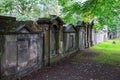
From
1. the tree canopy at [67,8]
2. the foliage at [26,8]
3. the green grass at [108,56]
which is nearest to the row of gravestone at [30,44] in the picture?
the tree canopy at [67,8]

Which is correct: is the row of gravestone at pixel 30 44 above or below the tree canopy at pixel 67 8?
below

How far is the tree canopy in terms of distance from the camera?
40.8ft

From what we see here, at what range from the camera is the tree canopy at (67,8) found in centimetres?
1242

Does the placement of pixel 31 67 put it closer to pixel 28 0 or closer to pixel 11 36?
pixel 11 36

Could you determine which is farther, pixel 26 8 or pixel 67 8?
pixel 26 8

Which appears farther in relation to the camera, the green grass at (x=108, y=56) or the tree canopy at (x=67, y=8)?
the green grass at (x=108, y=56)

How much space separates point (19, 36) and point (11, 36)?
68 cm

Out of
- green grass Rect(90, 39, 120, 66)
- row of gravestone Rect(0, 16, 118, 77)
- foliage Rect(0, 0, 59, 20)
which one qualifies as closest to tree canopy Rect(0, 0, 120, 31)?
foliage Rect(0, 0, 59, 20)

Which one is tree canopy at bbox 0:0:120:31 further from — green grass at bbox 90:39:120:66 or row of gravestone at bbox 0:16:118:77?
green grass at bbox 90:39:120:66

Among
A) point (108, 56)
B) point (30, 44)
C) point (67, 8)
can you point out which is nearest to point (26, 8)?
point (67, 8)

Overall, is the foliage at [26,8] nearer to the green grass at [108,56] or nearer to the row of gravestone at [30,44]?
the row of gravestone at [30,44]

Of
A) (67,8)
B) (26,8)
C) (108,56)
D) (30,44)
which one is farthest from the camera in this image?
(26,8)

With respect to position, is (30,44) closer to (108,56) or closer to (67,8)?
(67,8)

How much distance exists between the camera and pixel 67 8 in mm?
13555
